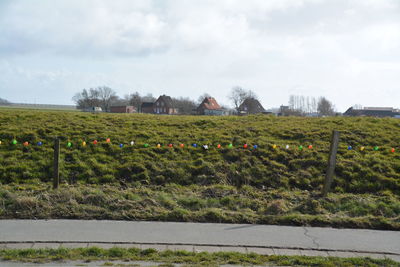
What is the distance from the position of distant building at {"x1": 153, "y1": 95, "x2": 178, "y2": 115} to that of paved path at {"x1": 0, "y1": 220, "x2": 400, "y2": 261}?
77.3 meters

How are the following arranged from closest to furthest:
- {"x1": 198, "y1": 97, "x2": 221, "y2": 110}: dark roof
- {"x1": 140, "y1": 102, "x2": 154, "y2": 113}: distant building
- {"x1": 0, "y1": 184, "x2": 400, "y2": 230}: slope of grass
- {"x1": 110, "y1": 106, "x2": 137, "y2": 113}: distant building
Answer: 1. {"x1": 0, "y1": 184, "x2": 400, "y2": 230}: slope of grass
2. {"x1": 110, "y1": 106, "x2": 137, "y2": 113}: distant building
3. {"x1": 198, "y1": 97, "x2": 221, "y2": 110}: dark roof
4. {"x1": 140, "y1": 102, "x2": 154, "y2": 113}: distant building

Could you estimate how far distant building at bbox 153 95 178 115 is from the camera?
85.3 m

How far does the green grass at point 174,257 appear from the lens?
16.1 feet

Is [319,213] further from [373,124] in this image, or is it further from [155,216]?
[373,124]

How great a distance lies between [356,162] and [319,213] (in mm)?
4171

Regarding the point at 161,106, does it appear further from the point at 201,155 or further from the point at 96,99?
the point at 201,155

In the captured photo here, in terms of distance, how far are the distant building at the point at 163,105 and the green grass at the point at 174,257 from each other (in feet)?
258

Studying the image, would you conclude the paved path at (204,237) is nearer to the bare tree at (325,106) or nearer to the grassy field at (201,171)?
the grassy field at (201,171)

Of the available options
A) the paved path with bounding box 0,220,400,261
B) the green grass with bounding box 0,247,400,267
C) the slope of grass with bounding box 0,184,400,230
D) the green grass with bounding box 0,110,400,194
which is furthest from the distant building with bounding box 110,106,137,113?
the green grass with bounding box 0,247,400,267

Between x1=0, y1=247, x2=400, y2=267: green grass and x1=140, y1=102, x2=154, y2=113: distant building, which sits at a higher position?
x1=140, y1=102, x2=154, y2=113: distant building

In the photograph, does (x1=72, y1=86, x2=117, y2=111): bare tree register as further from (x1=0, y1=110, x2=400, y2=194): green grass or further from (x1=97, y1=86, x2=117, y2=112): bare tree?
(x1=0, y1=110, x2=400, y2=194): green grass

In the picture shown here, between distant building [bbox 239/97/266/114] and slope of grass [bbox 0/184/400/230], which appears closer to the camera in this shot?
slope of grass [bbox 0/184/400/230]

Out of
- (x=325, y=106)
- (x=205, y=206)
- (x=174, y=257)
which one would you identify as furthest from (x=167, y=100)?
(x=174, y=257)

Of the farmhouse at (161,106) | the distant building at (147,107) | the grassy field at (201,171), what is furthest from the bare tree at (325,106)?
the grassy field at (201,171)
